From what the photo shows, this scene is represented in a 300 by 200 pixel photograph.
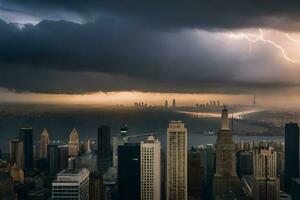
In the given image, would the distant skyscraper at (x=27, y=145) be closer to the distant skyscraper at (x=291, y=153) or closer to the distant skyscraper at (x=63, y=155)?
the distant skyscraper at (x=63, y=155)

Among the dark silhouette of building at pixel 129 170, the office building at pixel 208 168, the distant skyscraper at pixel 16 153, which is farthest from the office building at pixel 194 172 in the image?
the distant skyscraper at pixel 16 153

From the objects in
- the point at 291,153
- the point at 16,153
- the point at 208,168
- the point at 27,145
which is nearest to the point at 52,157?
the point at 27,145

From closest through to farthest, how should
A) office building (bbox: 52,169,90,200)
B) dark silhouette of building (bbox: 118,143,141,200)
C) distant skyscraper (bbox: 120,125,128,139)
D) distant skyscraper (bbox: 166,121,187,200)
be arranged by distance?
office building (bbox: 52,169,90,200)
distant skyscraper (bbox: 120,125,128,139)
distant skyscraper (bbox: 166,121,187,200)
dark silhouette of building (bbox: 118,143,141,200)

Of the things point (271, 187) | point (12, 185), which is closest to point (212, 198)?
point (271, 187)

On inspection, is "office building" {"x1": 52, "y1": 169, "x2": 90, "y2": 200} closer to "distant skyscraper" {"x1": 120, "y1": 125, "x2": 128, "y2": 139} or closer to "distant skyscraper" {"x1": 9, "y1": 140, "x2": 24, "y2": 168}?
"distant skyscraper" {"x1": 120, "y1": 125, "x2": 128, "y2": 139}

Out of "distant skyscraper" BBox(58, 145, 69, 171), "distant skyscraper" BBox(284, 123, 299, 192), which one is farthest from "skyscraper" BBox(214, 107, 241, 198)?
"distant skyscraper" BBox(58, 145, 69, 171)

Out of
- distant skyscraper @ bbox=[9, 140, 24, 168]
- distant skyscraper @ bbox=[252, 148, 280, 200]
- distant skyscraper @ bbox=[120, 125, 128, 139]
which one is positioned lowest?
distant skyscraper @ bbox=[252, 148, 280, 200]

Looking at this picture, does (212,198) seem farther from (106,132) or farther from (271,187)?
(106,132)
